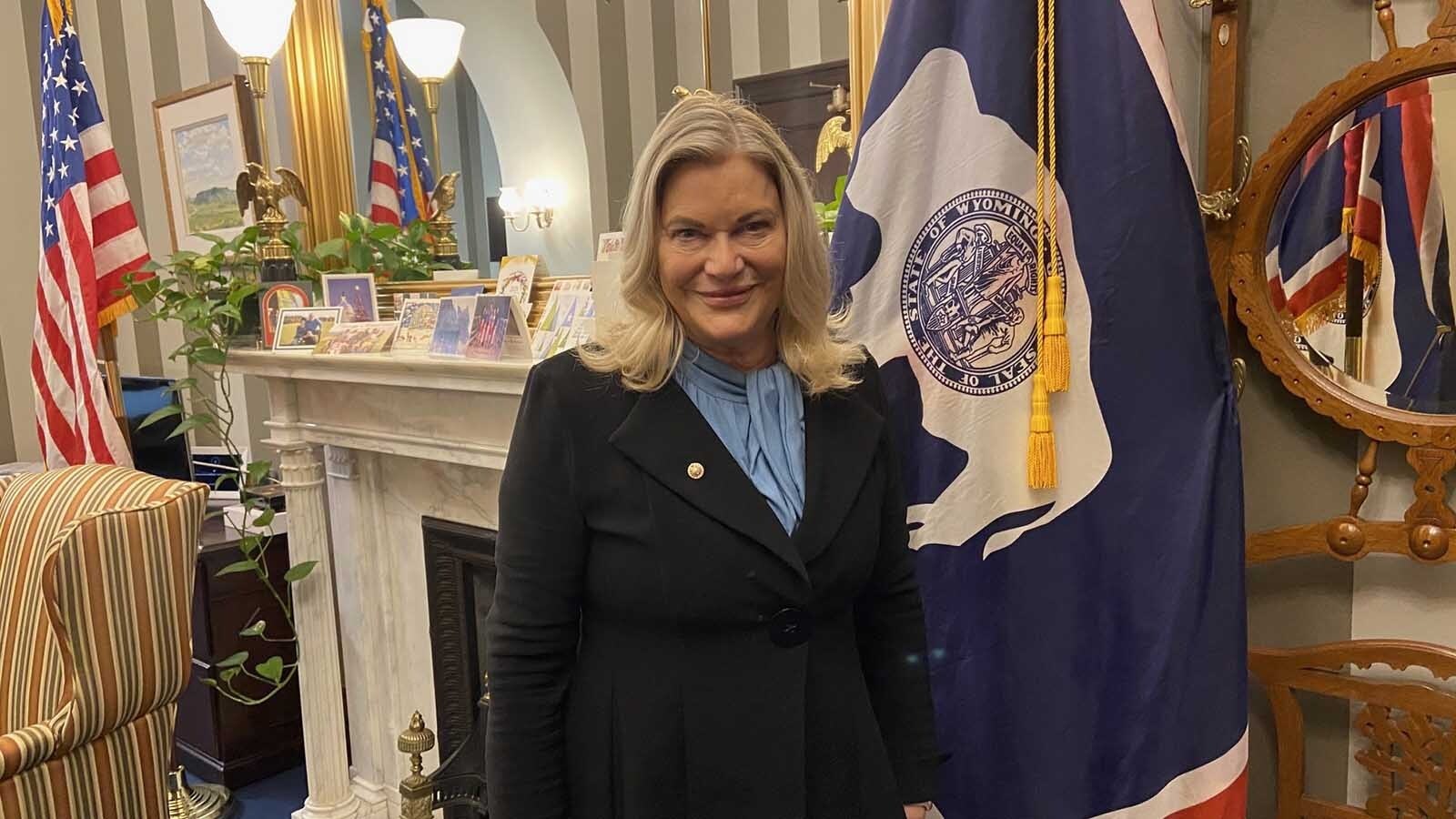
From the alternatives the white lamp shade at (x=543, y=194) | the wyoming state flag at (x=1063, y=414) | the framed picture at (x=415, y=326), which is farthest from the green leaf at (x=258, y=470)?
the wyoming state flag at (x=1063, y=414)

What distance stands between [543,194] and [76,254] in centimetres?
145

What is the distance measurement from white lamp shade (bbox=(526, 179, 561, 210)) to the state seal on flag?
104 centimetres

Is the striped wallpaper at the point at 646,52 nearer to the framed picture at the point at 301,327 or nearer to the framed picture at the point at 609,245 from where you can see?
the framed picture at the point at 609,245

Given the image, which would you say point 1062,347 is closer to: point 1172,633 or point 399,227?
point 1172,633

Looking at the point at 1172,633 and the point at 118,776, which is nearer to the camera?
the point at 1172,633

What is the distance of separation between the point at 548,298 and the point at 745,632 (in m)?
1.11

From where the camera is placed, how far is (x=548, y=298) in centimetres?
204

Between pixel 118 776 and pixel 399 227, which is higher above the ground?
pixel 399 227

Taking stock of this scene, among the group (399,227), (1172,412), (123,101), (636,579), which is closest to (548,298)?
(399,227)

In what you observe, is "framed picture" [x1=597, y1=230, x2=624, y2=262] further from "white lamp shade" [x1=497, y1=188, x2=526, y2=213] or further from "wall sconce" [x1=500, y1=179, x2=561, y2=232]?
"white lamp shade" [x1=497, y1=188, x2=526, y2=213]

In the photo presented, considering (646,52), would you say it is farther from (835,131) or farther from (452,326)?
(452,326)

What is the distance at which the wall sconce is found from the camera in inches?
87.3

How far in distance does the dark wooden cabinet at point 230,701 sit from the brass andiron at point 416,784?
1074mm

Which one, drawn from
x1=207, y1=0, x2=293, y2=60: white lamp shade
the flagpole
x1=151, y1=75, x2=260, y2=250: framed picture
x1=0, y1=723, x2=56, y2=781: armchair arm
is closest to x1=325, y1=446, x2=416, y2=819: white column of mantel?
x1=0, y1=723, x2=56, y2=781: armchair arm
